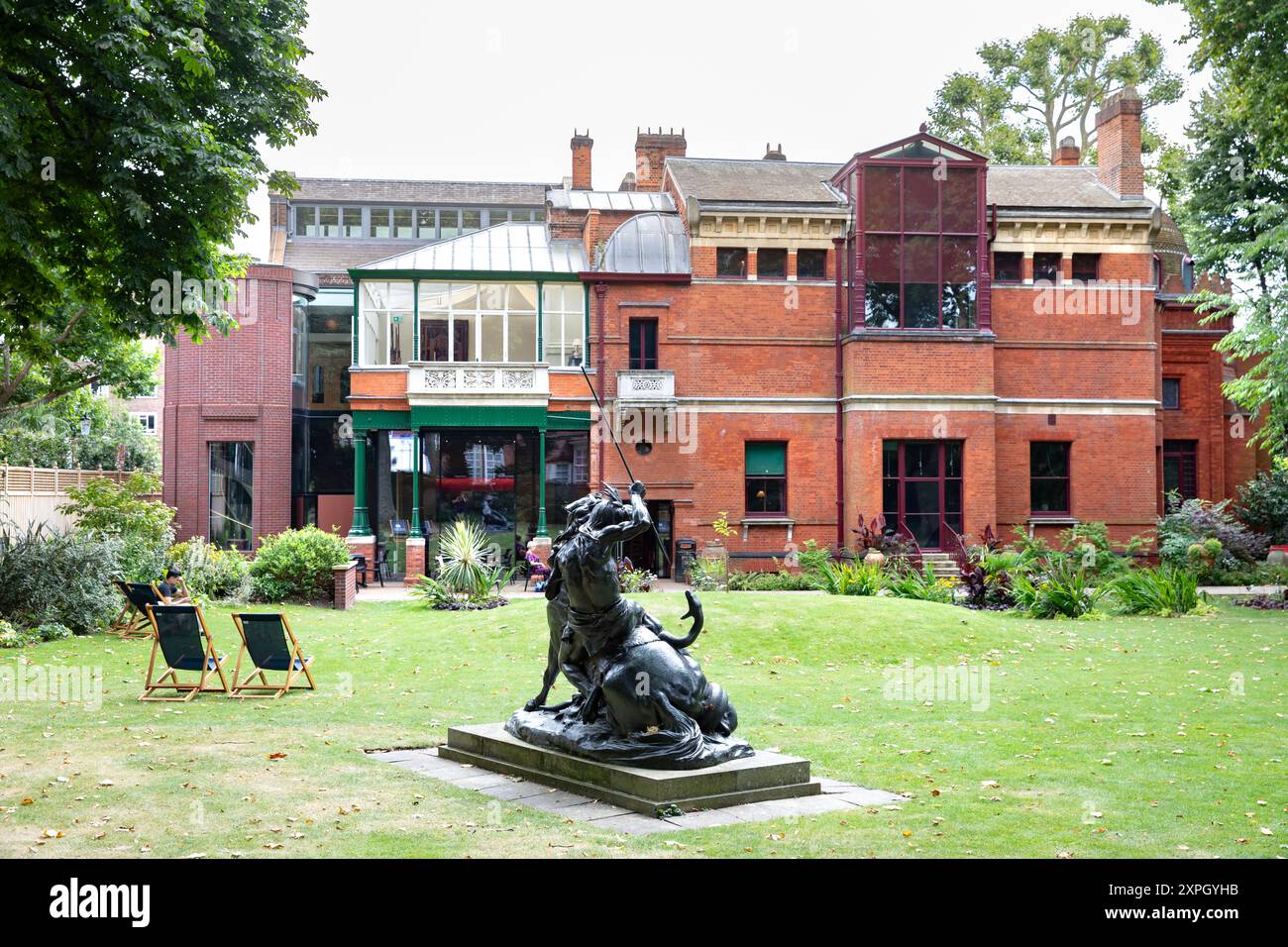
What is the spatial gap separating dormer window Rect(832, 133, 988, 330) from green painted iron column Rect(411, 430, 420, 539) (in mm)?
12105

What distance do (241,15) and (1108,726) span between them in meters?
12.9

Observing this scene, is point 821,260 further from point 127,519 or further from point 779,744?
point 779,744

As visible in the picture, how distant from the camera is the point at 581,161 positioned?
37844 mm

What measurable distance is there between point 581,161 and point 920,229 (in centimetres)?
1228

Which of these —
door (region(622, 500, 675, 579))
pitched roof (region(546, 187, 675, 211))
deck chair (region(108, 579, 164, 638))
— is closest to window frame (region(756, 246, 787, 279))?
pitched roof (region(546, 187, 675, 211))

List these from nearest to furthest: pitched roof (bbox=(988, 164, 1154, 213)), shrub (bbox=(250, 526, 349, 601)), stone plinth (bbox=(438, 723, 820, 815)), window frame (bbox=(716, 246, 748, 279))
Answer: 1. stone plinth (bbox=(438, 723, 820, 815))
2. shrub (bbox=(250, 526, 349, 601))
3. window frame (bbox=(716, 246, 748, 279))
4. pitched roof (bbox=(988, 164, 1154, 213))

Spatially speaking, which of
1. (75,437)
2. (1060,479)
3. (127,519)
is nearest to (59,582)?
(127,519)

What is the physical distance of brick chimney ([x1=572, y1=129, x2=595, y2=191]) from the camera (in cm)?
3775

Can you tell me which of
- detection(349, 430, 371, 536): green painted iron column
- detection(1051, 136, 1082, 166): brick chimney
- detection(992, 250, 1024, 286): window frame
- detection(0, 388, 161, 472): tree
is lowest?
detection(349, 430, 371, 536): green painted iron column

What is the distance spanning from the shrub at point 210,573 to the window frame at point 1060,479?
2036 cm

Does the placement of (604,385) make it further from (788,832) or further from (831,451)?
(788,832)

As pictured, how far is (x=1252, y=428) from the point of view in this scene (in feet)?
119

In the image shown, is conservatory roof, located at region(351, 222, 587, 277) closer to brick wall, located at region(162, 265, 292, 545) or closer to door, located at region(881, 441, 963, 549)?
brick wall, located at region(162, 265, 292, 545)

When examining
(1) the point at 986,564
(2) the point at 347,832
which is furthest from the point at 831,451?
(2) the point at 347,832
